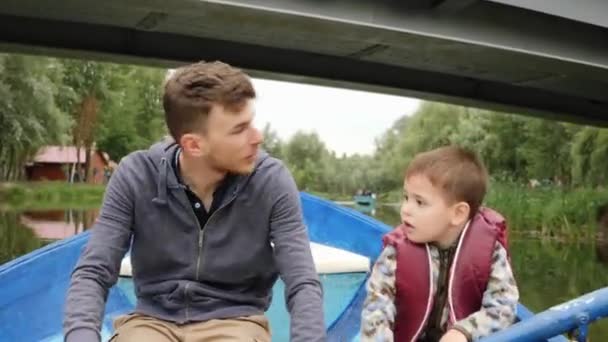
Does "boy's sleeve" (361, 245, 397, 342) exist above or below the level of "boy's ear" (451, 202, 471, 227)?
below

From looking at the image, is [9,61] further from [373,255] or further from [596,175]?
[373,255]

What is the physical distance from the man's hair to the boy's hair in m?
0.35

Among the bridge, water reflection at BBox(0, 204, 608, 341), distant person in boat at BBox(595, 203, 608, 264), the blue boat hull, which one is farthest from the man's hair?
distant person in boat at BBox(595, 203, 608, 264)

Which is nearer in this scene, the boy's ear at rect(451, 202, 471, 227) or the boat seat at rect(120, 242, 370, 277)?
the boy's ear at rect(451, 202, 471, 227)

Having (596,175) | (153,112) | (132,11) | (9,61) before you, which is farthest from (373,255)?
(153,112)

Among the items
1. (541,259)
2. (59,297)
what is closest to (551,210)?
(541,259)

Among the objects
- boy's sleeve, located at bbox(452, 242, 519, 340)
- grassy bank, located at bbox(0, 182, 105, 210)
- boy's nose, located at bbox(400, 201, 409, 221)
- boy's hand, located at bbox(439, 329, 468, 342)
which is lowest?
grassy bank, located at bbox(0, 182, 105, 210)

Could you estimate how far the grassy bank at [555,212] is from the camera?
12820 mm

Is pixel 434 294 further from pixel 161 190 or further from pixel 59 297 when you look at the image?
pixel 59 297

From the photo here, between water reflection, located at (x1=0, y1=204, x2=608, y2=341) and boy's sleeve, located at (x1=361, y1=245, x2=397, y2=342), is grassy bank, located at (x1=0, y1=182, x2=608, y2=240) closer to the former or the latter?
water reflection, located at (x1=0, y1=204, x2=608, y2=341)

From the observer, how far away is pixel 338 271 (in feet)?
9.32

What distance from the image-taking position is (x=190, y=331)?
4.66 ft

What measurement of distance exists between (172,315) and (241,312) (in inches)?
4.8

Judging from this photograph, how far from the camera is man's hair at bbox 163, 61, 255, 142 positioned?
1.39 meters
